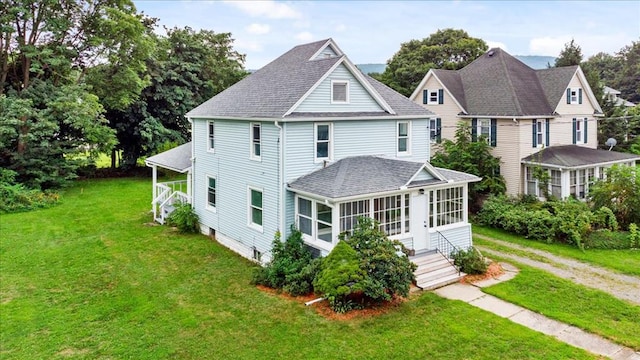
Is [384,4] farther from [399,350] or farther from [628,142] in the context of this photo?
[628,142]

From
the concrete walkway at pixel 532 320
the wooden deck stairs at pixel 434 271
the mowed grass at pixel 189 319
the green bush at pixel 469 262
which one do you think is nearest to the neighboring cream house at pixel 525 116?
the green bush at pixel 469 262

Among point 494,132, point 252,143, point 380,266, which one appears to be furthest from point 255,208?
point 494,132

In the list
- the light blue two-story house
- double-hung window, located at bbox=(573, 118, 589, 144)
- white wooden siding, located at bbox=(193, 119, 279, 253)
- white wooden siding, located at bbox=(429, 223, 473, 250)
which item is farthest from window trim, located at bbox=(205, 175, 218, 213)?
double-hung window, located at bbox=(573, 118, 589, 144)

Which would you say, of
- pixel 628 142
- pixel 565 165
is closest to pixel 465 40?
pixel 628 142

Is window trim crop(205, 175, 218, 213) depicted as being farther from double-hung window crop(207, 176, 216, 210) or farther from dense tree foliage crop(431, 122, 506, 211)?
dense tree foliage crop(431, 122, 506, 211)

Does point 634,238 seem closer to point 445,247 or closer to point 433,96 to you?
point 445,247
